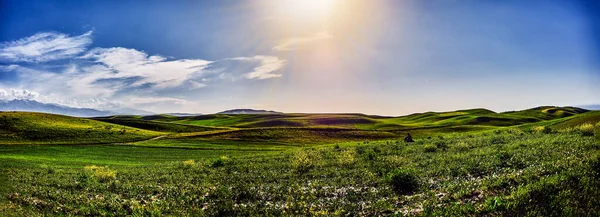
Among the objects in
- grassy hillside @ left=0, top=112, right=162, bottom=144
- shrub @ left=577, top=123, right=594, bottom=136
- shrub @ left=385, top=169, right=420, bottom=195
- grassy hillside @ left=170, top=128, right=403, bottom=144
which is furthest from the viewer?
grassy hillside @ left=170, top=128, right=403, bottom=144

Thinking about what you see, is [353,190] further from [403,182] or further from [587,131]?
[587,131]

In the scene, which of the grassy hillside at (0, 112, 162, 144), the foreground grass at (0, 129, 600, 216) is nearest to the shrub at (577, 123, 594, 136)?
the foreground grass at (0, 129, 600, 216)

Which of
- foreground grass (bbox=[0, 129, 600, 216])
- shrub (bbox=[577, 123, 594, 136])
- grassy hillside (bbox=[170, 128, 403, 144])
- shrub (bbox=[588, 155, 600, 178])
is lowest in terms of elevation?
grassy hillside (bbox=[170, 128, 403, 144])

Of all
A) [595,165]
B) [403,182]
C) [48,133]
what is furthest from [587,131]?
[48,133]

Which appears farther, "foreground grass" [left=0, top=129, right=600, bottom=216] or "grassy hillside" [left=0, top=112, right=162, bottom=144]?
"grassy hillside" [left=0, top=112, right=162, bottom=144]

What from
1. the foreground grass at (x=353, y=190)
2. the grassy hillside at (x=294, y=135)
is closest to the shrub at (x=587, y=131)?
the foreground grass at (x=353, y=190)

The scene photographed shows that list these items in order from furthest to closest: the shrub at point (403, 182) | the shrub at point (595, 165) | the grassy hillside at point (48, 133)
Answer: the grassy hillside at point (48, 133), the shrub at point (403, 182), the shrub at point (595, 165)

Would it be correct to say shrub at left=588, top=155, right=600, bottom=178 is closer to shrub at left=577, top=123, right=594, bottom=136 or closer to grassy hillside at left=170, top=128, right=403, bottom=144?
shrub at left=577, top=123, right=594, bottom=136

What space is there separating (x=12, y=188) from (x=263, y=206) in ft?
55.1

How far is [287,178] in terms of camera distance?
24.0m

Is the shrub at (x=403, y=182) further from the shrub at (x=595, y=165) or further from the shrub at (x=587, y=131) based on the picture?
the shrub at (x=587, y=131)

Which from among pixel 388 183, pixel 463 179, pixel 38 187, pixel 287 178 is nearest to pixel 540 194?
pixel 463 179

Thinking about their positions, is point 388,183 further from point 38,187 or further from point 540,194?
point 38,187

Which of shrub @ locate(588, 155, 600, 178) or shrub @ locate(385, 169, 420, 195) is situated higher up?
shrub @ locate(588, 155, 600, 178)
